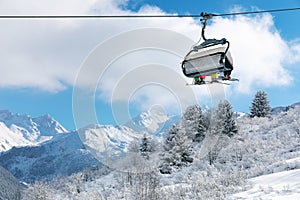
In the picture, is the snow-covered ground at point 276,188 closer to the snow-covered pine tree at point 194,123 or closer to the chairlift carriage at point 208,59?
the chairlift carriage at point 208,59

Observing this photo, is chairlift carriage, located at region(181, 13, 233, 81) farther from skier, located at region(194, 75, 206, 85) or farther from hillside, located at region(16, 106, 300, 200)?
hillside, located at region(16, 106, 300, 200)

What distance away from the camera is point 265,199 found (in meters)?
8.84

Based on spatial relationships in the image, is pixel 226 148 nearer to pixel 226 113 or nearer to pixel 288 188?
pixel 226 113

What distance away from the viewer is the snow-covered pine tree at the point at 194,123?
36.4 m

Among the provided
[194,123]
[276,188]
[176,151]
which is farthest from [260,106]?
[276,188]

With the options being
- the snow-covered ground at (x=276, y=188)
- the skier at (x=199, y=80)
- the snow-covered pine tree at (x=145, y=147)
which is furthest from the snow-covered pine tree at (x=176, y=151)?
the skier at (x=199, y=80)

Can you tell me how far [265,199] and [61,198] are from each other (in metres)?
24.6

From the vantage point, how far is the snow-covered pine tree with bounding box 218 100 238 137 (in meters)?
34.2

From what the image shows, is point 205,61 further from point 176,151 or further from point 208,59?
point 176,151

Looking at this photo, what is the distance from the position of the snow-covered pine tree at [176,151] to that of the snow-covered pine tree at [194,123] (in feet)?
15.5

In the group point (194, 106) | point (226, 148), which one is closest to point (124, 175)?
point (226, 148)

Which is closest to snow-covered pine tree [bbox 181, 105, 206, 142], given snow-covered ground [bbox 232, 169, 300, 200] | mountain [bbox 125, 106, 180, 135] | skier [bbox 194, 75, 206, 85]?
mountain [bbox 125, 106, 180, 135]

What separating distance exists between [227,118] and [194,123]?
3841mm

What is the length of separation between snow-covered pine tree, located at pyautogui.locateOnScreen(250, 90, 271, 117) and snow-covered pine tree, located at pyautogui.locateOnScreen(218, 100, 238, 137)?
29.0ft
